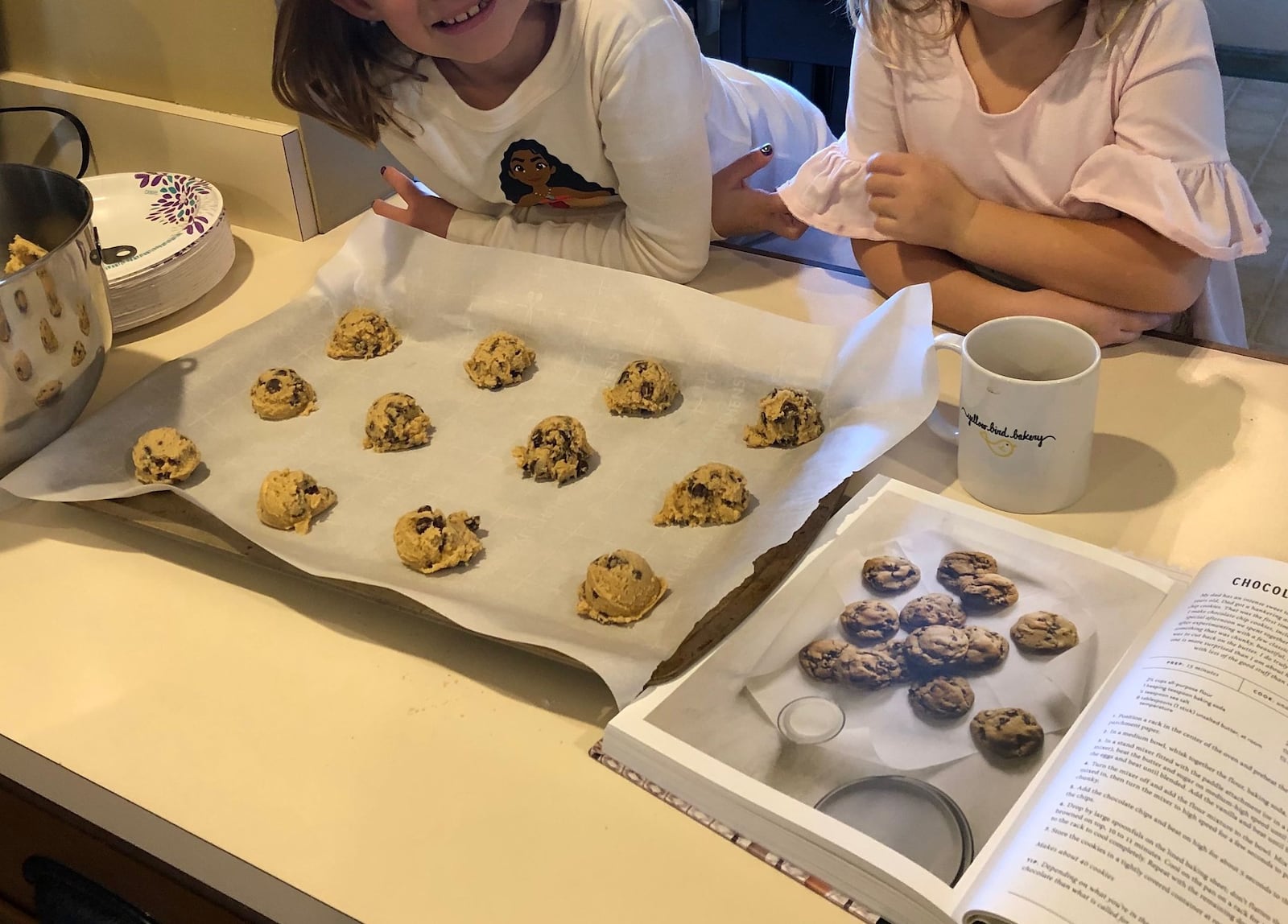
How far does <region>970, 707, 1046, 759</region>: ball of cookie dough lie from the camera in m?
0.51

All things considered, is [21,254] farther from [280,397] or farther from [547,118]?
[547,118]

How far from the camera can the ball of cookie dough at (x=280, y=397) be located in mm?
851

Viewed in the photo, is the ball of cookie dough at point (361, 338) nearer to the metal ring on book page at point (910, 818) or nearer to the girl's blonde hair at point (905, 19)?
the girl's blonde hair at point (905, 19)

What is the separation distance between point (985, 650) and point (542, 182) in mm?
697

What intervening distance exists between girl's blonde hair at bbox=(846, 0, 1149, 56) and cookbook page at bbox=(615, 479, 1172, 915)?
45 cm

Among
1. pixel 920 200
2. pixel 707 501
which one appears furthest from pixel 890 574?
pixel 920 200

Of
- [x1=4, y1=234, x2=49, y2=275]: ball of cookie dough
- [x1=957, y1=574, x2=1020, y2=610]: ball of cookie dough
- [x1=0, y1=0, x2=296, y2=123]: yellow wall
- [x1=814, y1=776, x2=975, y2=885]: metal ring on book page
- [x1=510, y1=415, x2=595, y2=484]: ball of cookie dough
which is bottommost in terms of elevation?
[x1=510, y1=415, x2=595, y2=484]: ball of cookie dough

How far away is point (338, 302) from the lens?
0.98 meters

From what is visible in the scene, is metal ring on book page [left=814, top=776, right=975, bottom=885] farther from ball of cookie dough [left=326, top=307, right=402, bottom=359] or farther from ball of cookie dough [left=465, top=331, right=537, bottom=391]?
ball of cookie dough [left=326, top=307, right=402, bottom=359]

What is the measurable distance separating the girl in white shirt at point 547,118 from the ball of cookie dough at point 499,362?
0.18 metres

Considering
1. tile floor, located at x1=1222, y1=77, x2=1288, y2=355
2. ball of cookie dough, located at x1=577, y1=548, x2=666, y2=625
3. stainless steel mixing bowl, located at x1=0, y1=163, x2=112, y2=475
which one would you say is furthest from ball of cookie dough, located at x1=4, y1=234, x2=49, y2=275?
tile floor, located at x1=1222, y1=77, x2=1288, y2=355

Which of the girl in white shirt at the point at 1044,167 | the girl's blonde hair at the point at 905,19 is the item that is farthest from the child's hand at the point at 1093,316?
the girl's blonde hair at the point at 905,19

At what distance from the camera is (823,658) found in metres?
0.57

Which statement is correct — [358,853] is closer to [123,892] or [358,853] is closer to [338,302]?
[123,892]
